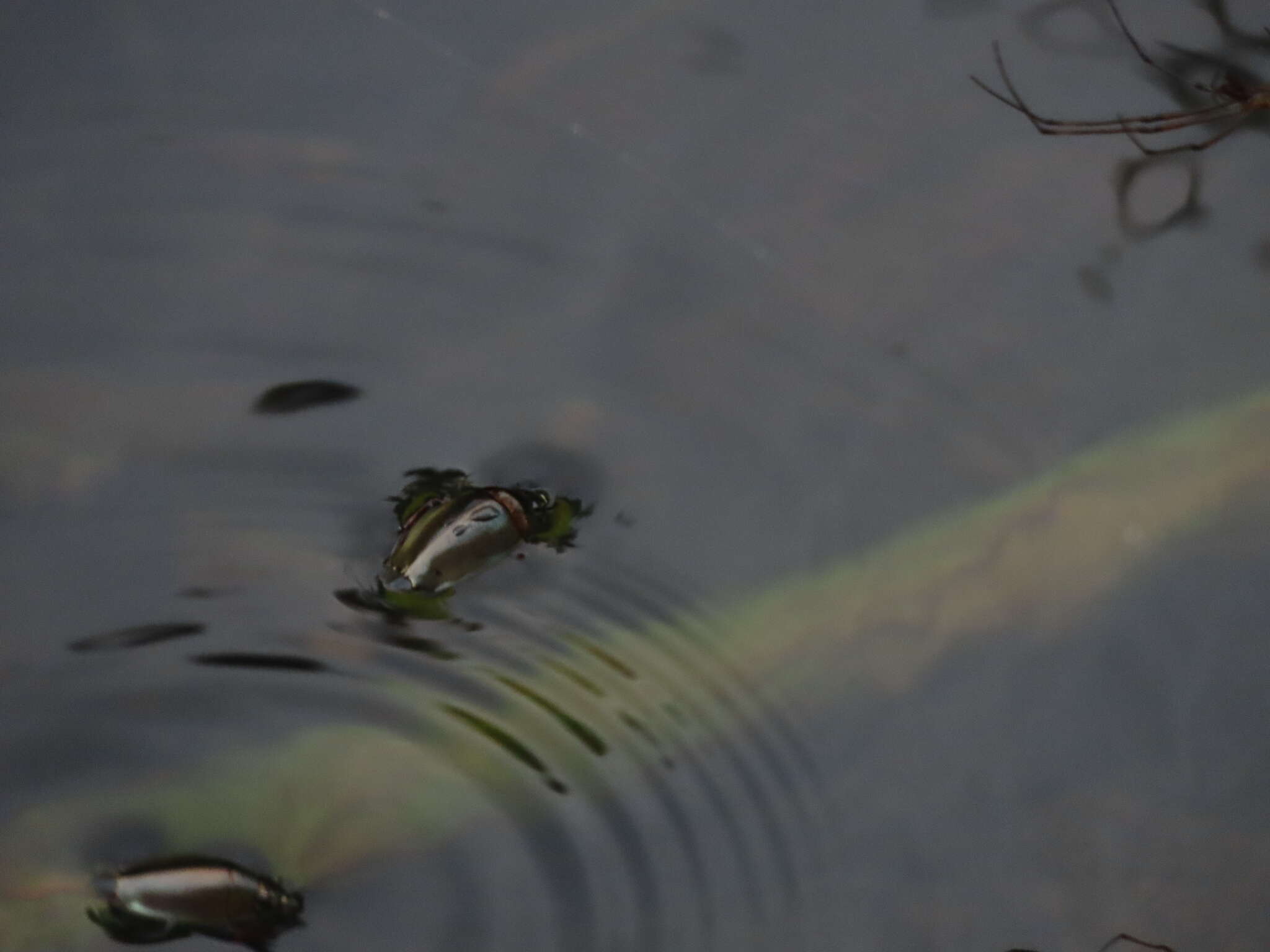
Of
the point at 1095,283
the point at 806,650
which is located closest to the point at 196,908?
the point at 806,650

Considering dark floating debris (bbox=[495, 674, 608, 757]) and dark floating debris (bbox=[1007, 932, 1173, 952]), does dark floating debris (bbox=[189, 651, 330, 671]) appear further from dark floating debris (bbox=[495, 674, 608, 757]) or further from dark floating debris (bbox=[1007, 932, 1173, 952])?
dark floating debris (bbox=[1007, 932, 1173, 952])

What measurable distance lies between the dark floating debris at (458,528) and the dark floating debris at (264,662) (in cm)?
6

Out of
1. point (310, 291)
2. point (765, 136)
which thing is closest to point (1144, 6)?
point (765, 136)

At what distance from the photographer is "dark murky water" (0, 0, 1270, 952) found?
1.00 meters

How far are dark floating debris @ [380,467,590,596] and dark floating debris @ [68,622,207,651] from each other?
4.8 inches

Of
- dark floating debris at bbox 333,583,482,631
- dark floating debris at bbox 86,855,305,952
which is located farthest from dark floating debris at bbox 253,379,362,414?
dark floating debris at bbox 86,855,305,952

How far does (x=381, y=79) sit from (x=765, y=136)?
11.7 inches

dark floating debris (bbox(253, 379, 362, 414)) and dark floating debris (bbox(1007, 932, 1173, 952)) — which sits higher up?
dark floating debris (bbox(253, 379, 362, 414))

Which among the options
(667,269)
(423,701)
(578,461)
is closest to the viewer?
(423,701)

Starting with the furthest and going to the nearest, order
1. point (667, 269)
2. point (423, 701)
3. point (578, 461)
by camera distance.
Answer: point (667, 269) < point (578, 461) < point (423, 701)

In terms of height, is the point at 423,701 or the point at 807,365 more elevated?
the point at 807,365

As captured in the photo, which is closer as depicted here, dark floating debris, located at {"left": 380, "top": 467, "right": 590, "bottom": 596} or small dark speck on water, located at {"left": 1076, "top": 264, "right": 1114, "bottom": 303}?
dark floating debris, located at {"left": 380, "top": 467, "right": 590, "bottom": 596}

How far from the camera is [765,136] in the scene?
1316mm

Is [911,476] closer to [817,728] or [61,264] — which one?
[817,728]
